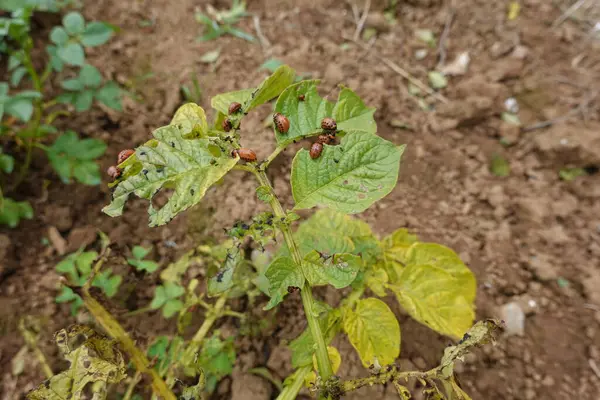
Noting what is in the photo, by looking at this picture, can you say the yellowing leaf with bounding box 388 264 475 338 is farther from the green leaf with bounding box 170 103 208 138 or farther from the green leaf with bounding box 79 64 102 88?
the green leaf with bounding box 79 64 102 88

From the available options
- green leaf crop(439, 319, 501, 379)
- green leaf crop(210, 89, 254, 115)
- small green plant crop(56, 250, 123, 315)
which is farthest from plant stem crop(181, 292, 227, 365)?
green leaf crop(439, 319, 501, 379)

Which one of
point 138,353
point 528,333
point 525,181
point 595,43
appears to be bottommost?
point 528,333

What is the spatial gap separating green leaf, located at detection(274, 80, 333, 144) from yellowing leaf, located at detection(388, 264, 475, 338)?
0.58 m

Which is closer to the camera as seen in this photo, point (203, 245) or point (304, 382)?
point (304, 382)

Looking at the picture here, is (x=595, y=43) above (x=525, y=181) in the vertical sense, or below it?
above

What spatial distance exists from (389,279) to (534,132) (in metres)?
1.65

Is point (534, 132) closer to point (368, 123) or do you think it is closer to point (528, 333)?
point (528, 333)

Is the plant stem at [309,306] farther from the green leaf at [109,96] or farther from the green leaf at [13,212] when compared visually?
the green leaf at [13,212]

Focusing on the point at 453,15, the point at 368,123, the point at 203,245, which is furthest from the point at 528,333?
the point at 453,15

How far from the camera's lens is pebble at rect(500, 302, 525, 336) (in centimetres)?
177

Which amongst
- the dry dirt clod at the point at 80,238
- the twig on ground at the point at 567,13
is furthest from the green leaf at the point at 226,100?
the twig on ground at the point at 567,13

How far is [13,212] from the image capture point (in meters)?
1.98

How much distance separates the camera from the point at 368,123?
4.06 ft

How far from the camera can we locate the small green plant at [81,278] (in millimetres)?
1712
